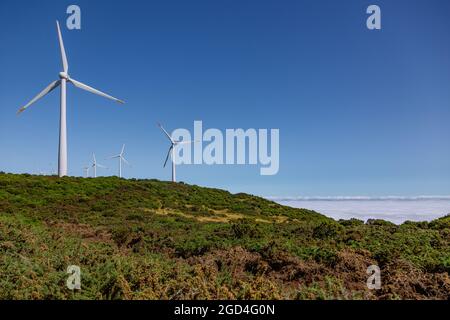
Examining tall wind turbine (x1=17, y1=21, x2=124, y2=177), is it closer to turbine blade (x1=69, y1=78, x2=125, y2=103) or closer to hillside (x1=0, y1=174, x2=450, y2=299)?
turbine blade (x1=69, y1=78, x2=125, y2=103)

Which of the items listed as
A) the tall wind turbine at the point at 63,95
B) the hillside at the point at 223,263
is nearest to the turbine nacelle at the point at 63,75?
the tall wind turbine at the point at 63,95

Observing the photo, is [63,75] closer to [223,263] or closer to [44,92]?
[44,92]

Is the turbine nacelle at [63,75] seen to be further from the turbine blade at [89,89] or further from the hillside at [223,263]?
the hillside at [223,263]

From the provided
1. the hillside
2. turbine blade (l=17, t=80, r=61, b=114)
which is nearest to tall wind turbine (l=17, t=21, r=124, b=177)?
turbine blade (l=17, t=80, r=61, b=114)

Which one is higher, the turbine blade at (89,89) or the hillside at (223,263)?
the turbine blade at (89,89)

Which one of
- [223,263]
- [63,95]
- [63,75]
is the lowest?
[223,263]

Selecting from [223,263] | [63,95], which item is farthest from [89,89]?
[223,263]

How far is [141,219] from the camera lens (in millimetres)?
30984

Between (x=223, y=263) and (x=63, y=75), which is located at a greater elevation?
(x=63, y=75)

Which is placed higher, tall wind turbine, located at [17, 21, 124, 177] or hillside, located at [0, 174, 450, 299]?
tall wind turbine, located at [17, 21, 124, 177]

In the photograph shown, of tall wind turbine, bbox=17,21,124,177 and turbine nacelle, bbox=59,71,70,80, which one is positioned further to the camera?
turbine nacelle, bbox=59,71,70,80
